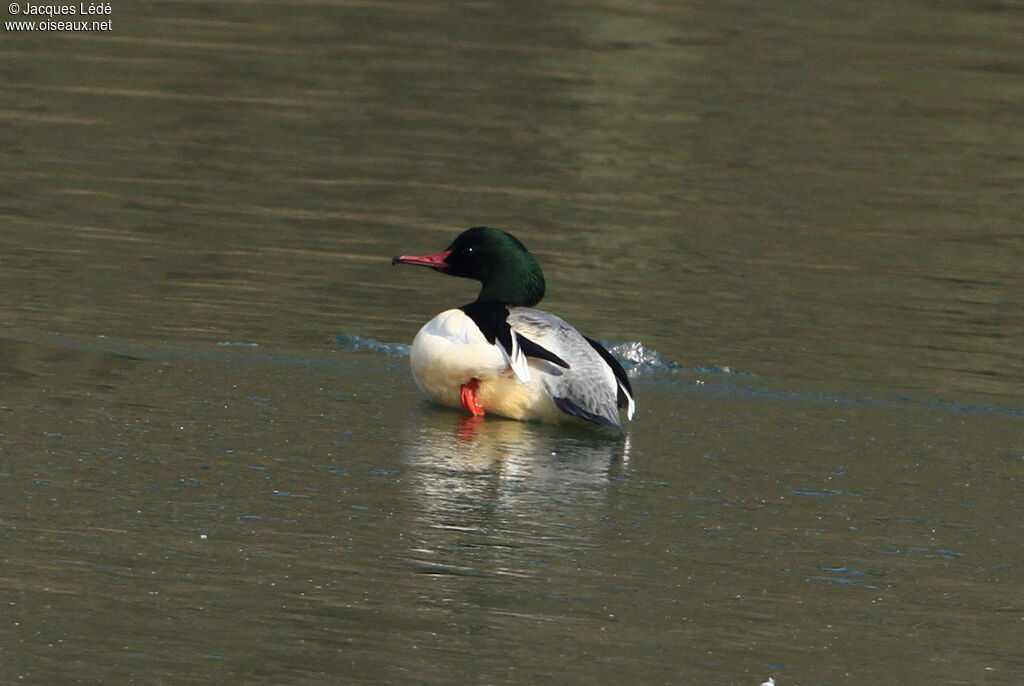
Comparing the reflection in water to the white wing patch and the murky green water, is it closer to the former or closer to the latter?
the murky green water

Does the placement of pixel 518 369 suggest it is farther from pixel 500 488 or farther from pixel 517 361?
pixel 500 488

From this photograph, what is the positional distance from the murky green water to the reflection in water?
0.08ft

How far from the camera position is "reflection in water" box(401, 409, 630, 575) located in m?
5.82

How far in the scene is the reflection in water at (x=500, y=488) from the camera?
229 inches

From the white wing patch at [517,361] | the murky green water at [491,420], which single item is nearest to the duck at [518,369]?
the white wing patch at [517,361]

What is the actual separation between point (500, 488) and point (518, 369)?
1114 mm

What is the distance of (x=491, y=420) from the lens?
26.3ft

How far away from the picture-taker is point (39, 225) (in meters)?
11.3

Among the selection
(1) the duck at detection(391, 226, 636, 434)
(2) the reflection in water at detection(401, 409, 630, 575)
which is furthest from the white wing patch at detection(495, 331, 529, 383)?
(2) the reflection in water at detection(401, 409, 630, 575)

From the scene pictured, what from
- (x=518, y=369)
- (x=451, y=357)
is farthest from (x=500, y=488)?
(x=451, y=357)

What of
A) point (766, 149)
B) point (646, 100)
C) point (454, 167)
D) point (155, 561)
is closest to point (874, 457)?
point (155, 561)

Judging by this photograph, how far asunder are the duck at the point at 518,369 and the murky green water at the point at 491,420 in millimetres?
161

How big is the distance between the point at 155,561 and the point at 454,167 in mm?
9592

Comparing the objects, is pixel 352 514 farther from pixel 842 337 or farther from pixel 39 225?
pixel 39 225
